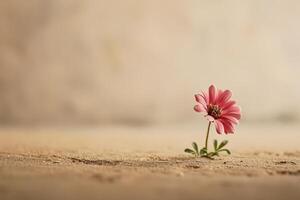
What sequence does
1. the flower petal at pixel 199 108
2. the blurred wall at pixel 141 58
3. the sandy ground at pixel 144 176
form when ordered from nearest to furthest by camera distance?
1. the sandy ground at pixel 144 176
2. the flower petal at pixel 199 108
3. the blurred wall at pixel 141 58

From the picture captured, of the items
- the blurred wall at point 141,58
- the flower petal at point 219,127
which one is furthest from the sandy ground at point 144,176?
the blurred wall at point 141,58

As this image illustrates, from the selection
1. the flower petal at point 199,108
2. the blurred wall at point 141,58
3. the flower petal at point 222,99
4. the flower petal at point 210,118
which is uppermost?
the blurred wall at point 141,58

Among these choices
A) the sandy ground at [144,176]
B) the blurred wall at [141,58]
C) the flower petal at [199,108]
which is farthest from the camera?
the blurred wall at [141,58]

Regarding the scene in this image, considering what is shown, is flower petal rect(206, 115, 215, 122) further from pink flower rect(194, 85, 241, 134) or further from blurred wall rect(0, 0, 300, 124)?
blurred wall rect(0, 0, 300, 124)

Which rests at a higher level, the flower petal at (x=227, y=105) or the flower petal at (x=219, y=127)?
the flower petal at (x=227, y=105)

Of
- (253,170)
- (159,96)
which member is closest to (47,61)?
(159,96)

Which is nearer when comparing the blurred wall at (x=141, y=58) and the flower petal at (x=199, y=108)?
the flower petal at (x=199, y=108)

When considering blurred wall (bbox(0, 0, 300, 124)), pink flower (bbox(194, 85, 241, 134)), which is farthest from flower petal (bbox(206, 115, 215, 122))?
blurred wall (bbox(0, 0, 300, 124))

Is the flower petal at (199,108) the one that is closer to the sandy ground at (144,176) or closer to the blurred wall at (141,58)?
the sandy ground at (144,176)
